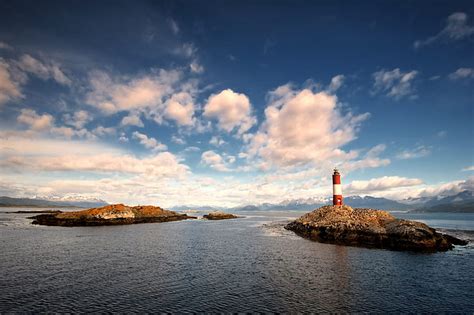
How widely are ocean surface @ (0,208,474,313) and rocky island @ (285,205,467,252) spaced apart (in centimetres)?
437

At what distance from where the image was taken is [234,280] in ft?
89.6

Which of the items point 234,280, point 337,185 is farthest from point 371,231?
point 234,280

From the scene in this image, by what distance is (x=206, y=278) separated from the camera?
28.0 m

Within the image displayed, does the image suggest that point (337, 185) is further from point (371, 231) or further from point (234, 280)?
point (234, 280)

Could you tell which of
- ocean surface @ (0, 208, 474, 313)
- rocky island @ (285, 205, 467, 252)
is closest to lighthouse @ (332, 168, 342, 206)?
rocky island @ (285, 205, 467, 252)

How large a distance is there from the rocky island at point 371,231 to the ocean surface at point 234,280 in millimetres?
4366

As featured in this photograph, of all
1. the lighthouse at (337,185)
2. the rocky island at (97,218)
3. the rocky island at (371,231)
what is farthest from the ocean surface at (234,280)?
the rocky island at (97,218)

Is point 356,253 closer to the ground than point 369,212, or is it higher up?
closer to the ground

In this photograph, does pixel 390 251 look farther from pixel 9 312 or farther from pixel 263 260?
pixel 9 312

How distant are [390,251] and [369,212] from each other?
20.5 metres

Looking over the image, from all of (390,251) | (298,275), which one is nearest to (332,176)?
(390,251)

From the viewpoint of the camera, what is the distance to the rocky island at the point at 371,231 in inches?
1788

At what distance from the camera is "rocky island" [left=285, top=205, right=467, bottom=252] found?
45406 millimetres

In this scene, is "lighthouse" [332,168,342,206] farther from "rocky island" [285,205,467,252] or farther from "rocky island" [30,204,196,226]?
"rocky island" [30,204,196,226]
